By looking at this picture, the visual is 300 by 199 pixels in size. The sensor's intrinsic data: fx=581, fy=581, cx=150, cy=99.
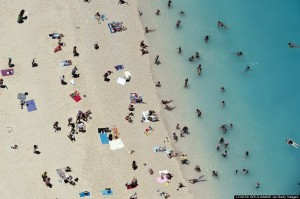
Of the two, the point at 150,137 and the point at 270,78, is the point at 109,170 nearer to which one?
the point at 150,137

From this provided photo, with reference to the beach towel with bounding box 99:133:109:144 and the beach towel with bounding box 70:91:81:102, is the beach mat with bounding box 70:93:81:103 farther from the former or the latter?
the beach towel with bounding box 99:133:109:144

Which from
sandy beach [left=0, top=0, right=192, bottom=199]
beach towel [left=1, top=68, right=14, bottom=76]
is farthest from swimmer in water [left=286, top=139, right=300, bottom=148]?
beach towel [left=1, top=68, right=14, bottom=76]

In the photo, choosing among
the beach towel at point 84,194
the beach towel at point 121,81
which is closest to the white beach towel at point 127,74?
the beach towel at point 121,81

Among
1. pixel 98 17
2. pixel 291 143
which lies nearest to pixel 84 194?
pixel 98 17

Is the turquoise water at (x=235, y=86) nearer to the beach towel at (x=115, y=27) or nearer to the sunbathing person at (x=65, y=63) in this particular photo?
the beach towel at (x=115, y=27)

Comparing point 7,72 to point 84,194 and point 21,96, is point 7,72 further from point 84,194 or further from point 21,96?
point 84,194
